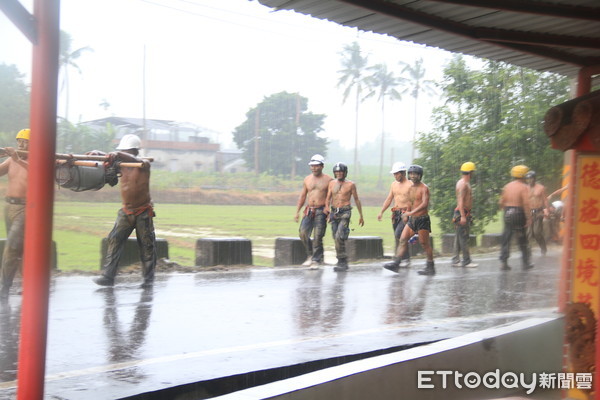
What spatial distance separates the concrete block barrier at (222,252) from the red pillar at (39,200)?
9.22 m

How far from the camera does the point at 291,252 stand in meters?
14.4

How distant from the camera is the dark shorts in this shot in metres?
12.9

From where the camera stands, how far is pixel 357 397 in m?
4.37

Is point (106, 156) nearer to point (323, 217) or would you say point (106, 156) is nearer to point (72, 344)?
point (72, 344)

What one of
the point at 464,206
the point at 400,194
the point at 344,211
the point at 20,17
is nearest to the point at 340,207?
the point at 344,211

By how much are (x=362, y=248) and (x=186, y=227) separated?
1680 cm

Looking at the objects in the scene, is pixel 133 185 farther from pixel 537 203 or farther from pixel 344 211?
pixel 537 203

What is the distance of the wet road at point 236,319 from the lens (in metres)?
5.57

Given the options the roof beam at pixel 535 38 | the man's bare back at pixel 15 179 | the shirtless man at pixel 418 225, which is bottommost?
the shirtless man at pixel 418 225

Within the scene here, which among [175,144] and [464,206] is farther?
[175,144]

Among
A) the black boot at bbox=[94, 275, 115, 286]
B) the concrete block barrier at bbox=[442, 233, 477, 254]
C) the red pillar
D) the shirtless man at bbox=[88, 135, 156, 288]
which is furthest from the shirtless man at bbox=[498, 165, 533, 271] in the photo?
the red pillar

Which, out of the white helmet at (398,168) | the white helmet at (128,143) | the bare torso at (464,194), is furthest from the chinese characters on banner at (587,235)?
the bare torso at (464,194)

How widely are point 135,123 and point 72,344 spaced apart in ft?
76.3

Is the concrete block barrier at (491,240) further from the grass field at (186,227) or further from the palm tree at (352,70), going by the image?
the palm tree at (352,70)
